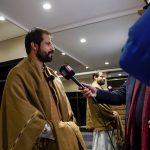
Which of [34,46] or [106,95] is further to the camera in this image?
[34,46]

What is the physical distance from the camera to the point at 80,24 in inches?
162

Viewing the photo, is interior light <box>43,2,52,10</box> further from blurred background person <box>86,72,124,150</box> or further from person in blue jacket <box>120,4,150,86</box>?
person in blue jacket <box>120,4,150,86</box>

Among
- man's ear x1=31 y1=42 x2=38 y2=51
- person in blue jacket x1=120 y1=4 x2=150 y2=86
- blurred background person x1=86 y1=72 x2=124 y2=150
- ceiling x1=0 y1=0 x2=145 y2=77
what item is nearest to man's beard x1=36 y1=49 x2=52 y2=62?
man's ear x1=31 y1=42 x2=38 y2=51

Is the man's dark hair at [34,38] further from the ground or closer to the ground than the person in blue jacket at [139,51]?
further from the ground

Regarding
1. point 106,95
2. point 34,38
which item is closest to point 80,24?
point 34,38

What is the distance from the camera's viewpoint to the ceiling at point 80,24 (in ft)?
12.0

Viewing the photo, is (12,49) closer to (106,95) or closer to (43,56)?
(43,56)

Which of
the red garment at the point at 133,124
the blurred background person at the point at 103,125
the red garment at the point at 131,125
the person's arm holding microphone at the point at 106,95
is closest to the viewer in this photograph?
the red garment at the point at 133,124

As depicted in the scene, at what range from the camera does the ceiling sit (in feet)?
12.0

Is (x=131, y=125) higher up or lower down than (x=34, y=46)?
lower down

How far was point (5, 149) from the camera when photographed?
5.12 feet

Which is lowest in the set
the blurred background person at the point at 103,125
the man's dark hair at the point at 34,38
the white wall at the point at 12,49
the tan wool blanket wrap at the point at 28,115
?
the blurred background person at the point at 103,125

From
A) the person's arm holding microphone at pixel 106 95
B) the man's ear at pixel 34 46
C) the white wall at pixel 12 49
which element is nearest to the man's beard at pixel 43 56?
the man's ear at pixel 34 46

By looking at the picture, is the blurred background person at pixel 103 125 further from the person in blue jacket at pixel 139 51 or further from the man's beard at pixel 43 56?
the person in blue jacket at pixel 139 51
